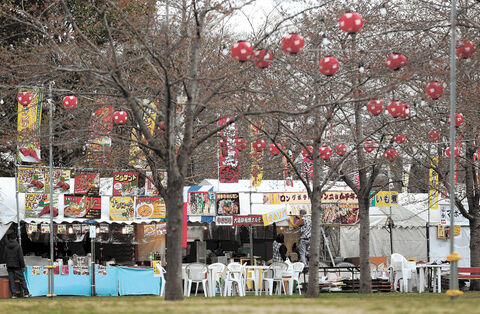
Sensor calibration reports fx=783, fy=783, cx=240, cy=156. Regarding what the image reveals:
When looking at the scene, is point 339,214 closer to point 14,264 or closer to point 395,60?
point 14,264

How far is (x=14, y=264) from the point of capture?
21.0 m

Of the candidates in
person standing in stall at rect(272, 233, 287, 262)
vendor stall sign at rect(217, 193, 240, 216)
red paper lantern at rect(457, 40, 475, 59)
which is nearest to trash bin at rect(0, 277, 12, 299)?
vendor stall sign at rect(217, 193, 240, 216)

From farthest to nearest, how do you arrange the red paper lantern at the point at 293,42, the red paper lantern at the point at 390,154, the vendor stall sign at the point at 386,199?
the vendor stall sign at the point at 386,199 → the red paper lantern at the point at 390,154 → the red paper lantern at the point at 293,42

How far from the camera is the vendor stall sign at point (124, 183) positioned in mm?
22125

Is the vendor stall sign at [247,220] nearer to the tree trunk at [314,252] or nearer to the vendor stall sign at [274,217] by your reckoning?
the vendor stall sign at [274,217]

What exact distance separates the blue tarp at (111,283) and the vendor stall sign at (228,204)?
296 cm

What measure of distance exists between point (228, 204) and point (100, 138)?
17.1ft

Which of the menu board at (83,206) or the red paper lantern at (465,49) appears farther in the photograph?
the menu board at (83,206)

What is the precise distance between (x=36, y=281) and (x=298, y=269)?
7419 millimetres

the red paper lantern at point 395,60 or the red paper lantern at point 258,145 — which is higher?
the red paper lantern at point 395,60

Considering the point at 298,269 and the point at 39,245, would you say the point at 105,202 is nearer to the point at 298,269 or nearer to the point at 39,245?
the point at 39,245

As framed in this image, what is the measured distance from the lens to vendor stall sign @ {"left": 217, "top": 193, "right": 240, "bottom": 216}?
24297 millimetres

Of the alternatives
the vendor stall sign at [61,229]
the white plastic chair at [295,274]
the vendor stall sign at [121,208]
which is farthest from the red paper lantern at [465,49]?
the vendor stall sign at [61,229]

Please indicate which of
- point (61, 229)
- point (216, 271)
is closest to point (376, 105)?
point (216, 271)
